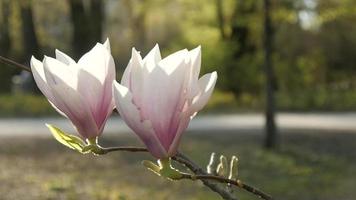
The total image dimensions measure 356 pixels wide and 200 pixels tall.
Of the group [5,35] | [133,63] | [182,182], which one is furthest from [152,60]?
[5,35]

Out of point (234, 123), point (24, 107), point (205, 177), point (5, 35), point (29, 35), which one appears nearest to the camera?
point (205, 177)

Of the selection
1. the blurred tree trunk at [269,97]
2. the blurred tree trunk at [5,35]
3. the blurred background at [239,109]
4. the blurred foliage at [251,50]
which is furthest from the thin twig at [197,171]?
the blurred tree trunk at [5,35]

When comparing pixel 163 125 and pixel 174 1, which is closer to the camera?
pixel 163 125

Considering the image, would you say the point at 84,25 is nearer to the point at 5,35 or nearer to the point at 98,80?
the point at 5,35

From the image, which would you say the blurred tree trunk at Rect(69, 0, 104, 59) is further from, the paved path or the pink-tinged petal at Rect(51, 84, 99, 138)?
the pink-tinged petal at Rect(51, 84, 99, 138)

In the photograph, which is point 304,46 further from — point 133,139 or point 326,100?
point 133,139

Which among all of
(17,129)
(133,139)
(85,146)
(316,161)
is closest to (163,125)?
(85,146)

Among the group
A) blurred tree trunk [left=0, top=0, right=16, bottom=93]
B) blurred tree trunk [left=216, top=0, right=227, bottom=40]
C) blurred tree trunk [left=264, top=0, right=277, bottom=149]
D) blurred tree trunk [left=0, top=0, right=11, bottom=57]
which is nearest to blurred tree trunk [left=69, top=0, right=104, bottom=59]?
blurred tree trunk [left=216, top=0, right=227, bottom=40]
